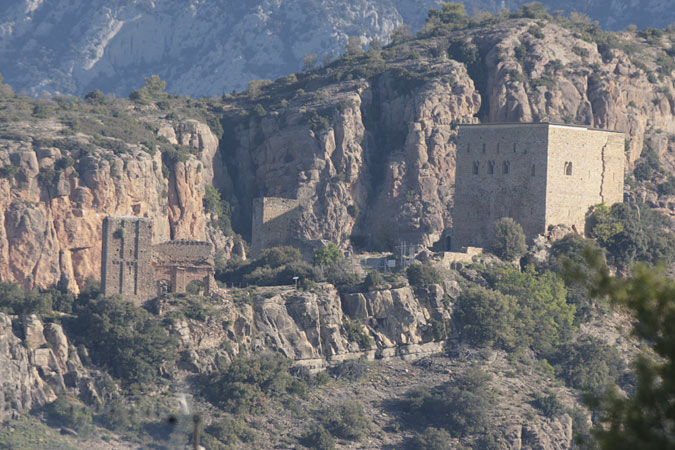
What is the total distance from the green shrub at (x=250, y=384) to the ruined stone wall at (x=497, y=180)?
16.7 metres

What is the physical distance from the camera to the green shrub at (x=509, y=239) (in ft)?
270

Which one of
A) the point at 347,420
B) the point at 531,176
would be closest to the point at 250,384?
the point at 347,420

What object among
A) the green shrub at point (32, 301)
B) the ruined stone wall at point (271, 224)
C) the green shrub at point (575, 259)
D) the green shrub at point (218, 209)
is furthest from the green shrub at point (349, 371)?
the green shrub at point (218, 209)

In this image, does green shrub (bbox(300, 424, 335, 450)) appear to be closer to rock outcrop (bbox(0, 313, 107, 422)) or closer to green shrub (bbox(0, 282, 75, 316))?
rock outcrop (bbox(0, 313, 107, 422))

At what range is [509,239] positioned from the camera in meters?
82.2

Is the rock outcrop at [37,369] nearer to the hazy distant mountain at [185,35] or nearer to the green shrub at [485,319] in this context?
the green shrub at [485,319]

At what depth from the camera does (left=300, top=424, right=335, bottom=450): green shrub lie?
69375mm

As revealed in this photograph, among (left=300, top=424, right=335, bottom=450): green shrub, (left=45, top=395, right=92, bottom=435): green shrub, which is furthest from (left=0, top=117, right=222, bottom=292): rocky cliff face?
(left=300, top=424, right=335, bottom=450): green shrub

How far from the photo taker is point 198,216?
312 feet

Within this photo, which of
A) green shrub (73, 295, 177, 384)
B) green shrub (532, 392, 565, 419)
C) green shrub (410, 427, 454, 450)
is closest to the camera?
green shrub (73, 295, 177, 384)

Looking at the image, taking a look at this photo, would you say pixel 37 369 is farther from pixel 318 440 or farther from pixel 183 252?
pixel 318 440

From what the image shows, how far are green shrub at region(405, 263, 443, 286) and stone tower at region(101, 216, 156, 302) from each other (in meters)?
13.2

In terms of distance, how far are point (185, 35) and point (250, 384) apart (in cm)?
11130

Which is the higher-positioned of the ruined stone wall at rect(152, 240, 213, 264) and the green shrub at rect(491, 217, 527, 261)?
the green shrub at rect(491, 217, 527, 261)
